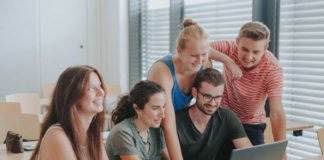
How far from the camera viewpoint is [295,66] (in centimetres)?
346

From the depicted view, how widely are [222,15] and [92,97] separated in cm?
265

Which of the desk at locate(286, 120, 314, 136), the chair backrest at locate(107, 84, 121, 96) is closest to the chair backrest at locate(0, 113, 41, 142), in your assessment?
the desk at locate(286, 120, 314, 136)

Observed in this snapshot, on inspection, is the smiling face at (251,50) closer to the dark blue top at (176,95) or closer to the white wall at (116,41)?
the dark blue top at (176,95)

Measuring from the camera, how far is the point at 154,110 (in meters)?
2.15

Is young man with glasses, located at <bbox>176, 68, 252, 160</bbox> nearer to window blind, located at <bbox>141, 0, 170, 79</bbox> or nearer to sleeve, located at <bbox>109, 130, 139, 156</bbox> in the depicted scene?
sleeve, located at <bbox>109, 130, 139, 156</bbox>

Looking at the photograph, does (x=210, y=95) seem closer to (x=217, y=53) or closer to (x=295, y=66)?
(x=217, y=53)

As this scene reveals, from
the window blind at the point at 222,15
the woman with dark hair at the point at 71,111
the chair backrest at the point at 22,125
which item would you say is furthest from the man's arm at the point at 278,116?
the chair backrest at the point at 22,125

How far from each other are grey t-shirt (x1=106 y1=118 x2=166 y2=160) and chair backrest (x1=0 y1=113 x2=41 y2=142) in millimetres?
1178

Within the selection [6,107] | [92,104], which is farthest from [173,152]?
[6,107]

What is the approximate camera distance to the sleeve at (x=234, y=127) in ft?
7.60

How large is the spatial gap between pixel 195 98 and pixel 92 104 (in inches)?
27.3

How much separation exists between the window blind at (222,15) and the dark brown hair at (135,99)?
192 centimetres

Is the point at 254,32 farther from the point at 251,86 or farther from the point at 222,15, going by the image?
the point at 222,15

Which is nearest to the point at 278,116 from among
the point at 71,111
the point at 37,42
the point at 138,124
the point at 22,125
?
the point at 138,124
